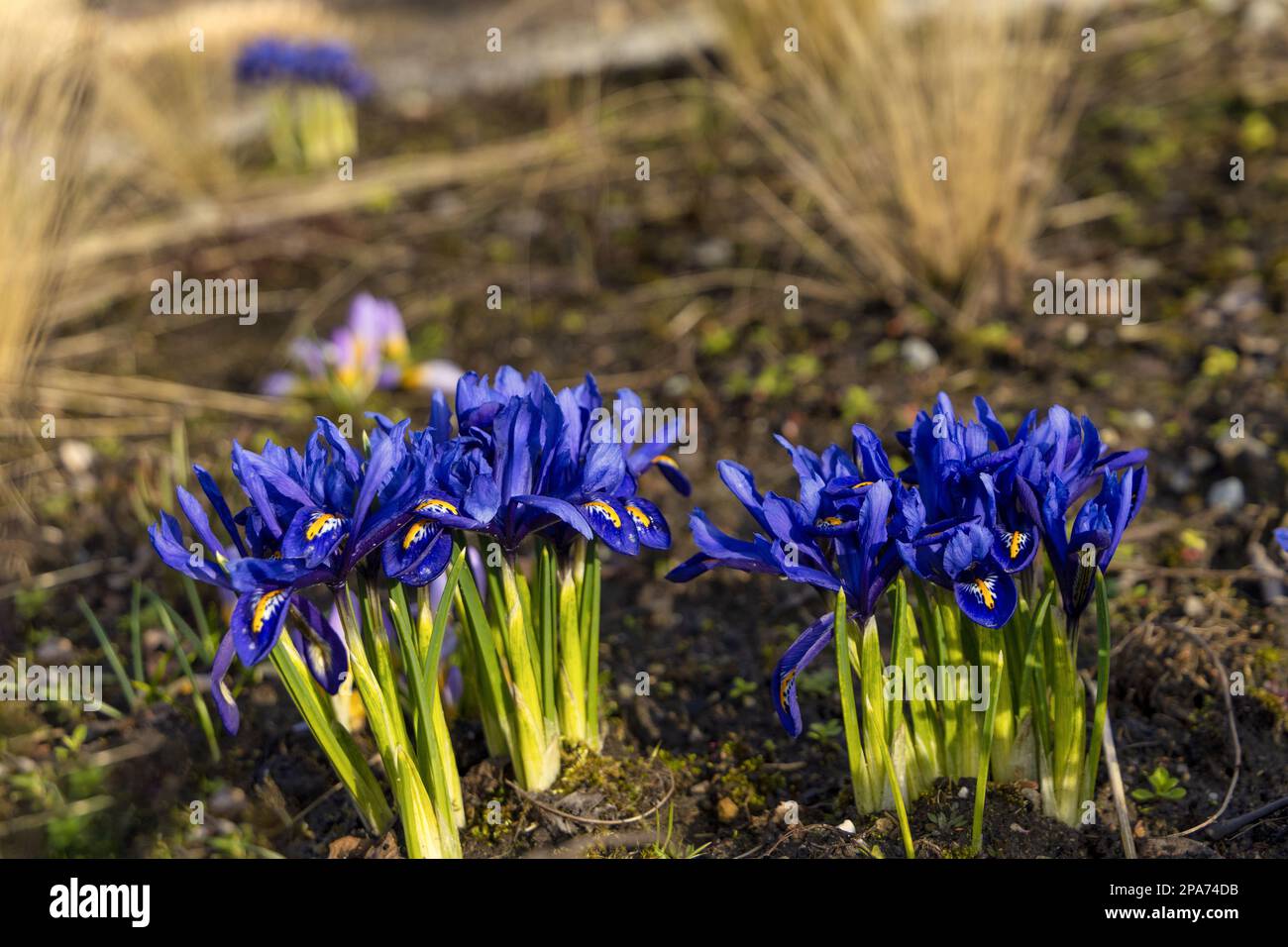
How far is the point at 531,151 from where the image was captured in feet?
20.0

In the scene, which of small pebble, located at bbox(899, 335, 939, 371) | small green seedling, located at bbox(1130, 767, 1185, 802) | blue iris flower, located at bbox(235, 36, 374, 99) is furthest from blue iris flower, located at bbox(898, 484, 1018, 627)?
blue iris flower, located at bbox(235, 36, 374, 99)

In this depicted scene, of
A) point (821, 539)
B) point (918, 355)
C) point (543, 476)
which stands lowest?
point (821, 539)

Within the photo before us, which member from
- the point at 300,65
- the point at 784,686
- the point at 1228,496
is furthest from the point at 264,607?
the point at 300,65

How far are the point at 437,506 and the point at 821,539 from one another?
67 centimetres

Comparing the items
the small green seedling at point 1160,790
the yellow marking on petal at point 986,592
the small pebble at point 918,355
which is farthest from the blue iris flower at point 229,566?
the small pebble at point 918,355

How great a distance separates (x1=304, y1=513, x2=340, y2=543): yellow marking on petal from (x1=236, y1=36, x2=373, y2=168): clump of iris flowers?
14.5ft

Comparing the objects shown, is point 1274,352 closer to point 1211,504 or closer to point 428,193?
point 1211,504

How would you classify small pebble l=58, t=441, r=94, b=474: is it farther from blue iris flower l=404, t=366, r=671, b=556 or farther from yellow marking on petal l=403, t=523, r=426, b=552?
yellow marking on petal l=403, t=523, r=426, b=552

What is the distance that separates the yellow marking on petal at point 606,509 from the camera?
91.6 inches

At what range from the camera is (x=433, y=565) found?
7.41 feet

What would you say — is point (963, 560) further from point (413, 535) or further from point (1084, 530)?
point (413, 535)

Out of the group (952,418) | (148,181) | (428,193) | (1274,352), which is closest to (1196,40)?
(1274,352)

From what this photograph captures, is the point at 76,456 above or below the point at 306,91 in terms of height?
below
